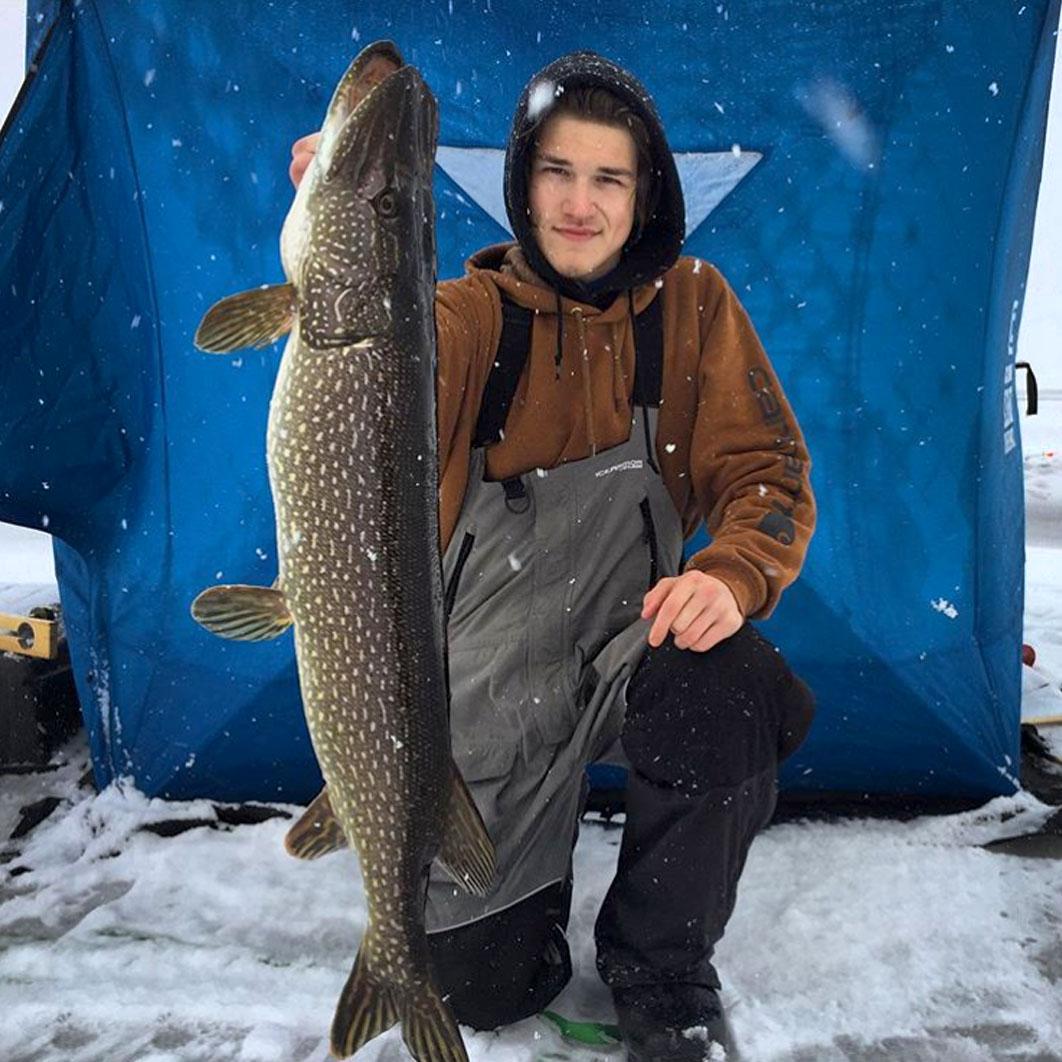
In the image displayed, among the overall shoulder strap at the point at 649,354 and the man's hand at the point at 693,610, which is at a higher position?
the overall shoulder strap at the point at 649,354

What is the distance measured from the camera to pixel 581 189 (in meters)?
2.22

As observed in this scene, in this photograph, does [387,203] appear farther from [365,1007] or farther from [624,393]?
[365,1007]

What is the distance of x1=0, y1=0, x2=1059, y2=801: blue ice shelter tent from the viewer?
272 cm

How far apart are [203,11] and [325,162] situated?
1.44 m

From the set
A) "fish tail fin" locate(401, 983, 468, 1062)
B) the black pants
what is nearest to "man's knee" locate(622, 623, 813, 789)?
the black pants

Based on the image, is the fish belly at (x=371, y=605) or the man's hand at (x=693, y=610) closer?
the fish belly at (x=371, y=605)

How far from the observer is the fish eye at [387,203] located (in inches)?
62.7

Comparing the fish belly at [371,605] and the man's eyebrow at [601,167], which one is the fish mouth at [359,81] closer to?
the fish belly at [371,605]

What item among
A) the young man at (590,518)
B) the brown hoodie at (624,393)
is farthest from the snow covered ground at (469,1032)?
the brown hoodie at (624,393)

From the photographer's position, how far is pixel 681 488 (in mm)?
2385

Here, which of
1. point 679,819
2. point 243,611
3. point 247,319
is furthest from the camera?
point 679,819

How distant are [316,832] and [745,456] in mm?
1126

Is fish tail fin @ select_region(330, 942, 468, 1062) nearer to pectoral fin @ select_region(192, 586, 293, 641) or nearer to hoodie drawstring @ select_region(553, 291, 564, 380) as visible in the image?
pectoral fin @ select_region(192, 586, 293, 641)

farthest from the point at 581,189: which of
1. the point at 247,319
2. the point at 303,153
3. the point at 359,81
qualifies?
the point at 247,319
